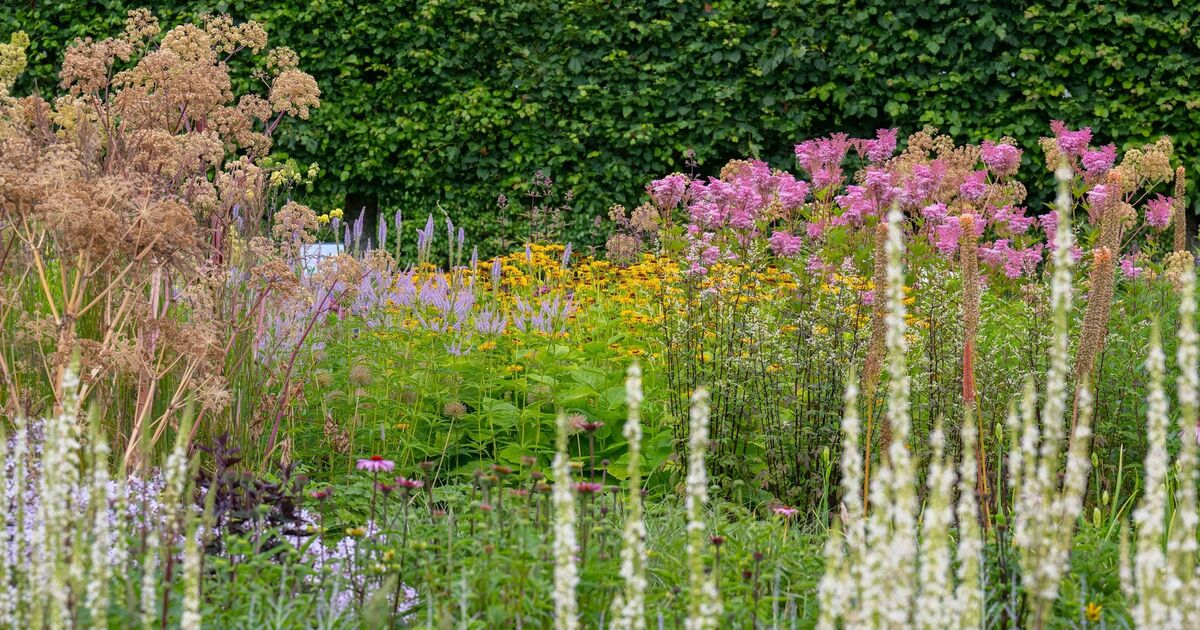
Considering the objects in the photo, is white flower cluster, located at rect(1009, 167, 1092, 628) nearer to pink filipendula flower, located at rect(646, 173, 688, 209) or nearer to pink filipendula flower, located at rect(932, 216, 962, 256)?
pink filipendula flower, located at rect(932, 216, 962, 256)

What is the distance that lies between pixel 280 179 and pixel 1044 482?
153 inches

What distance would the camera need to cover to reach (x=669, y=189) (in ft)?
20.8

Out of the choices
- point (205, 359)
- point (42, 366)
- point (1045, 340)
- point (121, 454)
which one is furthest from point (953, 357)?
point (42, 366)

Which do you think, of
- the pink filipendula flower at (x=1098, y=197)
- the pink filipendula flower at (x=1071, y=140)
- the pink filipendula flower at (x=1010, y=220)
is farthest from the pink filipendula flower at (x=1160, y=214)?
the pink filipendula flower at (x=1010, y=220)

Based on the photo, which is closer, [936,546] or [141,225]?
[936,546]

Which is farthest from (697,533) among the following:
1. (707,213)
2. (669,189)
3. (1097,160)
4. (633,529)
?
(1097,160)

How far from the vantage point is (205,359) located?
150 inches

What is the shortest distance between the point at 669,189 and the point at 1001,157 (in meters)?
1.78

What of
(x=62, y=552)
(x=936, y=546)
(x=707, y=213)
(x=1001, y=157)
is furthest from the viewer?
(x=1001, y=157)

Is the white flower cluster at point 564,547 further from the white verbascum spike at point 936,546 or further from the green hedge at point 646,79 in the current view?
the green hedge at point 646,79

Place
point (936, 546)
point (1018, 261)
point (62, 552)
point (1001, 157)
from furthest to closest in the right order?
point (1001, 157), point (1018, 261), point (62, 552), point (936, 546)

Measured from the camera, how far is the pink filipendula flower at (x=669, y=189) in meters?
6.20

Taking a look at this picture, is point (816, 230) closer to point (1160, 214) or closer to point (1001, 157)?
point (1001, 157)

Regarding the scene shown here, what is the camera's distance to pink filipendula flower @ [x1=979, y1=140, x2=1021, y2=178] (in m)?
6.20
